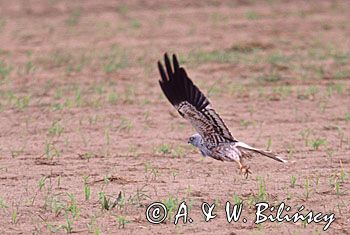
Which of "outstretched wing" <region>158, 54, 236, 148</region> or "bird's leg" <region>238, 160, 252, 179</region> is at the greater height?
"outstretched wing" <region>158, 54, 236, 148</region>

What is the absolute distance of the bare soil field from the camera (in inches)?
286

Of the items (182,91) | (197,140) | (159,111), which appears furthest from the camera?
(159,111)

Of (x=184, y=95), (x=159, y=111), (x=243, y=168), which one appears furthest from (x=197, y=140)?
(x=159, y=111)

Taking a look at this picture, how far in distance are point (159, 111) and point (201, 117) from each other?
3254 mm

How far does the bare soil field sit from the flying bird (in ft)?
0.71

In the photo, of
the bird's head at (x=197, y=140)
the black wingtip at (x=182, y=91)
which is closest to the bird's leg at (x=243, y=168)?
the bird's head at (x=197, y=140)

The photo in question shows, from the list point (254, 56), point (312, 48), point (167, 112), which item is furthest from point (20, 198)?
point (312, 48)

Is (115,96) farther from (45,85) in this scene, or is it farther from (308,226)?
(308,226)

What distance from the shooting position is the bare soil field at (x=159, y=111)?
7.27 m

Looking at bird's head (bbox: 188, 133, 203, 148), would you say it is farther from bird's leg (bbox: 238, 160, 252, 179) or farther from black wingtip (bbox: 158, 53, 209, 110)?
black wingtip (bbox: 158, 53, 209, 110)

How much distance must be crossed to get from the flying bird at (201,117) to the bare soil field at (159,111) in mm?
217

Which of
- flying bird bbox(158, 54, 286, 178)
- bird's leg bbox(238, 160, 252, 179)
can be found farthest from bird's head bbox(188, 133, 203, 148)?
bird's leg bbox(238, 160, 252, 179)

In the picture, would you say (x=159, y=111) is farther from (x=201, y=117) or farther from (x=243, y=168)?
(x=201, y=117)

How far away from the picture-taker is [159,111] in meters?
11.0
